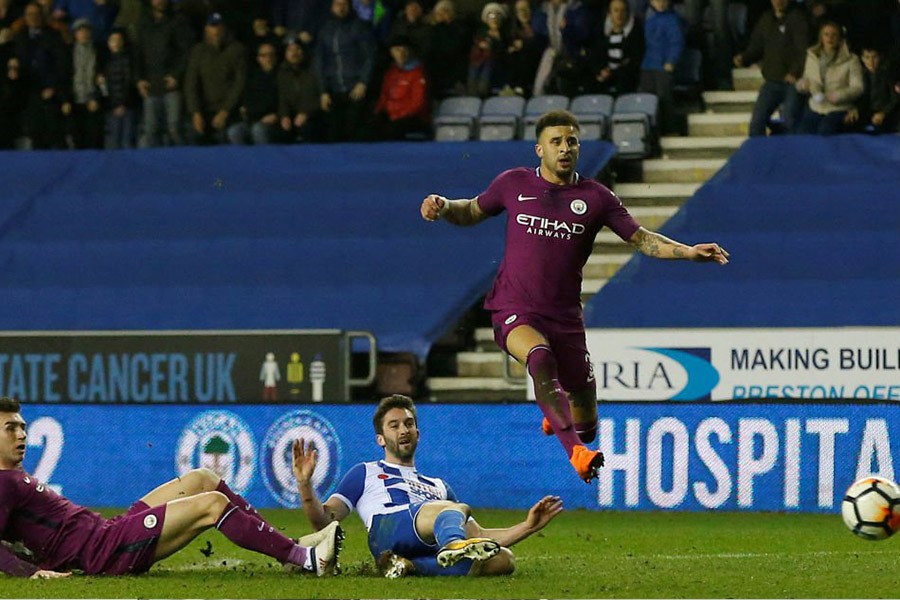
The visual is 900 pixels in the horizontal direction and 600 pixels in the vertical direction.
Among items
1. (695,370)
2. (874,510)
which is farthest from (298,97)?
(874,510)

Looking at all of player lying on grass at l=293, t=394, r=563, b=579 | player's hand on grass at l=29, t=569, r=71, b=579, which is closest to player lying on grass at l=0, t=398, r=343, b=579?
player's hand on grass at l=29, t=569, r=71, b=579

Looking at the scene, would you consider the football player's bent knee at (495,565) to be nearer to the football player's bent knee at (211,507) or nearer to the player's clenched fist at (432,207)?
the football player's bent knee at (211,507)

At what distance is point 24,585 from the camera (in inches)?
376

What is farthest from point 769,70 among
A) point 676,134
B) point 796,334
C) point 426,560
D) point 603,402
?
point 426,560

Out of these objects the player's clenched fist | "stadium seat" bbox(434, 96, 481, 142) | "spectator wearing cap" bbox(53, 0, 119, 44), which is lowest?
"stadium seat" bbox(434, 96, 481, 142)

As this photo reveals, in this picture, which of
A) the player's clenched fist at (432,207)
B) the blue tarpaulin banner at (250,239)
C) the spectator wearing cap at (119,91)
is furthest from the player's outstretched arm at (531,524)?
the spectator wearing cap at (119,91)

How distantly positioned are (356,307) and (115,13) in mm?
6513

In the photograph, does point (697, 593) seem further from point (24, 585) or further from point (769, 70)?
point (769, 70)

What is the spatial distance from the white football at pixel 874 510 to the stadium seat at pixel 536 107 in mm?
11033

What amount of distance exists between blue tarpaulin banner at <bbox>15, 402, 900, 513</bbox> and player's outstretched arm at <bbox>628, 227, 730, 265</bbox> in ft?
17.5

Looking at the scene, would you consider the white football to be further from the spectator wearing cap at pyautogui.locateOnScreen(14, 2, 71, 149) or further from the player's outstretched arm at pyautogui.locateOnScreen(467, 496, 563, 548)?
the spectator wearing cap at pyautogui.locateOnScreen(14, 2, 71, 149)

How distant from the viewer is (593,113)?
20078 millimetres

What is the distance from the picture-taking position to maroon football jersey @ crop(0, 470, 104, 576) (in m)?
9.77

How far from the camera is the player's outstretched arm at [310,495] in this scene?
31.5 ft
